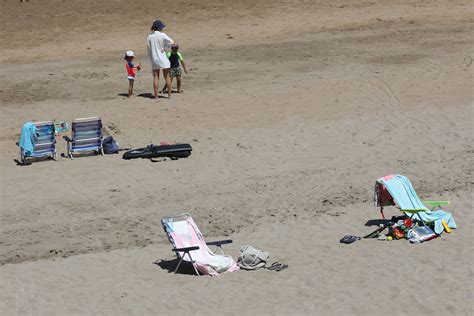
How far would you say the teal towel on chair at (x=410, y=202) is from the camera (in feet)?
46.6

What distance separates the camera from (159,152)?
666 inches

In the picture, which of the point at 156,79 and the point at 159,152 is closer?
the point at 159,152

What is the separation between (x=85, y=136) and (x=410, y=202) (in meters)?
5.76

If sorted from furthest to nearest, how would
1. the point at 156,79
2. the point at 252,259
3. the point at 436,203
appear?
the point at 156,79, the point at 436,203, the point at 252,259

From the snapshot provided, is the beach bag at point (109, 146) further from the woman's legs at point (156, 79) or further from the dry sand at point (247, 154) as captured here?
the woman's legs at point (156, 79)

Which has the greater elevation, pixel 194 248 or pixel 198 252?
pixel 194 248

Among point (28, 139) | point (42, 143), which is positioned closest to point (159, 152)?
point (42, 143)

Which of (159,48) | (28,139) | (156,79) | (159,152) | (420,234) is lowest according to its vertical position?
(420,234)

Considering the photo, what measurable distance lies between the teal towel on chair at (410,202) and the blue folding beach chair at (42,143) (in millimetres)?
5690

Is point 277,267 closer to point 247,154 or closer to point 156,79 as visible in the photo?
point 247,154

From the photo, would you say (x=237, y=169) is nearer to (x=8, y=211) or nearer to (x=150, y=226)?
(x=150, y=226)

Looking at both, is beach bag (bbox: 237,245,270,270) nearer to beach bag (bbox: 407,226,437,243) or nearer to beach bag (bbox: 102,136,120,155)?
beach bag (bbox: 407,226,437,243)

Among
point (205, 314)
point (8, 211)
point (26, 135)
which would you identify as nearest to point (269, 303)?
point (205, 314)

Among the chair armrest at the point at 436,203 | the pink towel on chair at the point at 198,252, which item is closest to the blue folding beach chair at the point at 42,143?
the pink towel on chair at the point at 198,252
